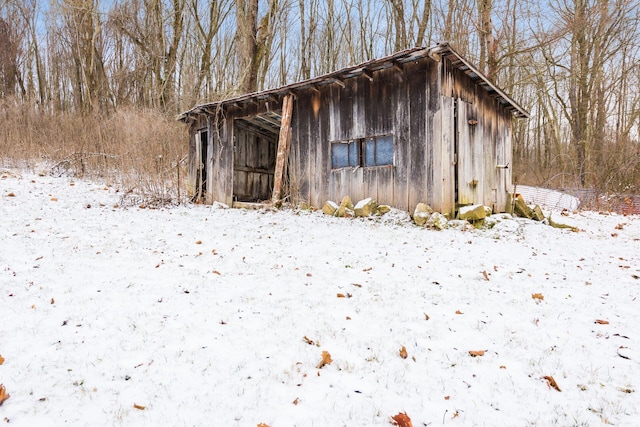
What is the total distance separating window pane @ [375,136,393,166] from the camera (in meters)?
7.77

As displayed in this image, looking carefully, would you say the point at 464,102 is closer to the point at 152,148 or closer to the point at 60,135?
the point at 152,148

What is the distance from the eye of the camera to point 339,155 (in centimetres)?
857

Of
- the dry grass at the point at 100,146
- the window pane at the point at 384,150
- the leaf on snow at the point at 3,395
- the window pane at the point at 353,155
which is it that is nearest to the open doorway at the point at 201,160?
the dry grass at the point at 100,146

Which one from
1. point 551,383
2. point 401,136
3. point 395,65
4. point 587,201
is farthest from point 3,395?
point 587,201

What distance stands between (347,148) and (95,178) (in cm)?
950

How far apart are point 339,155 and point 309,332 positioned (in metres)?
6.49

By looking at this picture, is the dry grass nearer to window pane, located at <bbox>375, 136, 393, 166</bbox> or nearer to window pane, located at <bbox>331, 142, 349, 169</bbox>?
window pane, located at <bbox>331, 142, 349, 169</bbox>

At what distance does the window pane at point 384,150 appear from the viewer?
777cm

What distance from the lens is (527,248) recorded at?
5578 mm

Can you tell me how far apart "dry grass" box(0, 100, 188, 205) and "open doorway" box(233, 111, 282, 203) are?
185 cm

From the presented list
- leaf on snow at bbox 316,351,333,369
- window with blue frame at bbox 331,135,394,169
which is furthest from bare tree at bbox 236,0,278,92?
leaf on snow at bbox 316,351,333,369

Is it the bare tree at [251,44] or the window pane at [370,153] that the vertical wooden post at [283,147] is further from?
the bare tree at [251,44]

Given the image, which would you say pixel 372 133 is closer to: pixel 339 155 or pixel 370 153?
pixel 370 153

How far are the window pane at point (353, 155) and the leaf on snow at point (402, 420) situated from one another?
6992mm
